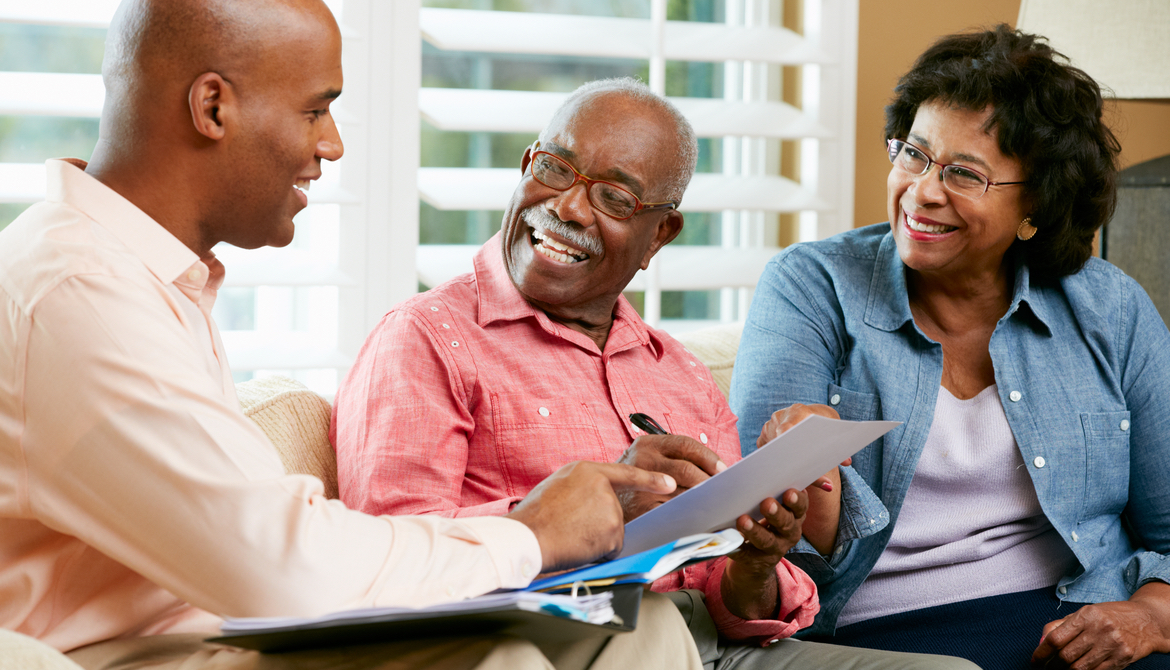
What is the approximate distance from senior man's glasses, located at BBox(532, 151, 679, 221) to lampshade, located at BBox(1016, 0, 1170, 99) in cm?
115

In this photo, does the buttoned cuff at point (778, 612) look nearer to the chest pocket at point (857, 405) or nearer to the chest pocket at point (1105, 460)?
the chest pocket at point (857, 405)

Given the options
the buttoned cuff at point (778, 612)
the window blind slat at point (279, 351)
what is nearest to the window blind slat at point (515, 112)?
the window blind slat at point (279, 351)

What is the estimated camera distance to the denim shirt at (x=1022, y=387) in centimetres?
169

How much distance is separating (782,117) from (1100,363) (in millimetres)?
1006

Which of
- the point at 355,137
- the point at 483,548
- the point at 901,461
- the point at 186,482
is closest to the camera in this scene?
the point at 186,482

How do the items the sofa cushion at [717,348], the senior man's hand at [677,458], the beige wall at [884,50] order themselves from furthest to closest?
the beige wall at [884,50]
the sofa cushion at [717,348]
the senior man's hand at [677,458]

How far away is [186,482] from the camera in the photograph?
2.68 feet

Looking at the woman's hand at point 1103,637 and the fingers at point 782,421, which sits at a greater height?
the fingers at point 782,421

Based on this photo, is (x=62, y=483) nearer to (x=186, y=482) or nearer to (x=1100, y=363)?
(x=186, y=482)

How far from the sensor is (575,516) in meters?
0.99

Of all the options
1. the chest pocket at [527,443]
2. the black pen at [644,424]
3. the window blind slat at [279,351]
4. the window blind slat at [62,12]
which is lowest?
the window blind slat at [279,351]

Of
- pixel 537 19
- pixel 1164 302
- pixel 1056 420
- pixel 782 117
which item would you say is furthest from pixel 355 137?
pixel 1164 302

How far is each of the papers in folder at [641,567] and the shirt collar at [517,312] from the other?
59 centimetres

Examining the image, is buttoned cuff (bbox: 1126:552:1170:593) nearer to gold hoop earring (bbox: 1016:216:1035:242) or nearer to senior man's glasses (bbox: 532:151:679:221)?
gold hoop earring (bbox: 1016:216:1035:242)
